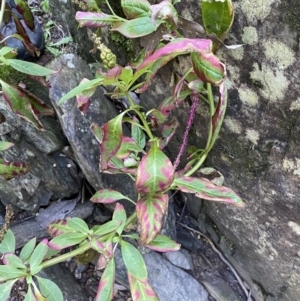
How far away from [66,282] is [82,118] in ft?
2.05

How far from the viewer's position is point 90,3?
52.6 inches

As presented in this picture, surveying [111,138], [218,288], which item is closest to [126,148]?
[111,138]

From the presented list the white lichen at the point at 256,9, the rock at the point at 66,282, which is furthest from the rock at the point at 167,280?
the white lichen at the point at 256,9

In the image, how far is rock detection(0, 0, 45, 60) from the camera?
5.19ft

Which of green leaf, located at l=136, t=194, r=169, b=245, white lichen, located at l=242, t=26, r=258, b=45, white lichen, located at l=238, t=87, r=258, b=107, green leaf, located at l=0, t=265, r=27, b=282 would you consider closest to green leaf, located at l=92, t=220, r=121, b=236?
green leaf, located at l=136, t=194, r=169, b=245

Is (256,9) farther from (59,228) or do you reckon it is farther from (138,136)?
(59,228)

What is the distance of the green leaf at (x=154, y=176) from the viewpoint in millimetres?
1100

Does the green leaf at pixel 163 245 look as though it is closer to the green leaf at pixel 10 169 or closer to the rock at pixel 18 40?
the green leaf at pixel 10 169

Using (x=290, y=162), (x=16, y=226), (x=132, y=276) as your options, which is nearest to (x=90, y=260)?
(x=16, y=226)

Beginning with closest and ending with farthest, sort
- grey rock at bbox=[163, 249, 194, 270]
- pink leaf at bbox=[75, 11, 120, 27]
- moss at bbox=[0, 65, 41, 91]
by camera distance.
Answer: pink leaf at bbox=[75, 11, 120, 27], moss at bbox=[0, 65, 41, 91], grey rock at bbox=[163, 249, 194, 270]

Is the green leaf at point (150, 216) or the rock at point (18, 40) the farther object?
the rock at point (18, 40)

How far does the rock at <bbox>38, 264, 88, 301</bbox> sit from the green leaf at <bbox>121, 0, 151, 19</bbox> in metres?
1.00

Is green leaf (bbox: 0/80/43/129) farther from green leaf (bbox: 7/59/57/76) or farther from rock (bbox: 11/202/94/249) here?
rock (bbox: 11/202/94/249)

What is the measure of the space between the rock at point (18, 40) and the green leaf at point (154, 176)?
704 mm
